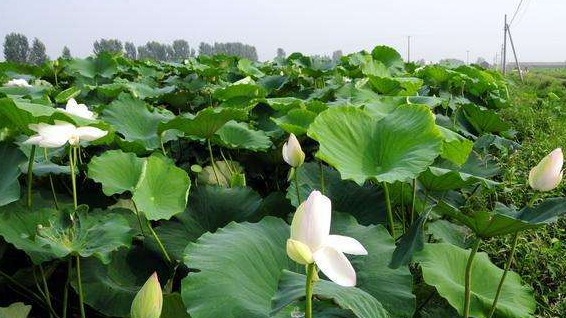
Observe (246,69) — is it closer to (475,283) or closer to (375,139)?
(375,139)

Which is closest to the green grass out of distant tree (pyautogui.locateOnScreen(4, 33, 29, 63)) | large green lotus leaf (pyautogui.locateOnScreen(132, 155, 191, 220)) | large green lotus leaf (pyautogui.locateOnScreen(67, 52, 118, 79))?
large green lotus leaf (pyautogui.locateOnScreen(132, 155, 191, 220))

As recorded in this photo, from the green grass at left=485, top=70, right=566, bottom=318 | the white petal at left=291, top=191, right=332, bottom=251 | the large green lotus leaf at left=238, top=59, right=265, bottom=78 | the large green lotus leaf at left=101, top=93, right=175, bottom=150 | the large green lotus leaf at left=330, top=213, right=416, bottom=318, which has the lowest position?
the green grass at left=485, top=70, right=566, bottom=318

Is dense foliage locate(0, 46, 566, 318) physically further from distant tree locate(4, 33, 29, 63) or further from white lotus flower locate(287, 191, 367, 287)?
distant tree locate(4, 33, 29, 63)

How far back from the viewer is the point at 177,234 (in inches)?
46.7

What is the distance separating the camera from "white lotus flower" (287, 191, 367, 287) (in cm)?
61

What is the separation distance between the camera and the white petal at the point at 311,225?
62 centimetres

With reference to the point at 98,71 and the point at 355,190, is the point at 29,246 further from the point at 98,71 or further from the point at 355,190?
the point at 98,71

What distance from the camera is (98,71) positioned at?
10.8ft

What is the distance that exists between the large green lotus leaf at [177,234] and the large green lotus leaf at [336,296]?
1.60ft

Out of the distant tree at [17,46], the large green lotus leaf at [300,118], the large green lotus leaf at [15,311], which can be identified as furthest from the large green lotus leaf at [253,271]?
the distant tree at [17,46]

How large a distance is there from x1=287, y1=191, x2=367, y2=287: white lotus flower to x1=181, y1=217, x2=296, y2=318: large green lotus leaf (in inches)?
8.5

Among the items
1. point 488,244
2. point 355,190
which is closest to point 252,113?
point 355,190

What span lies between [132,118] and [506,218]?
128cm

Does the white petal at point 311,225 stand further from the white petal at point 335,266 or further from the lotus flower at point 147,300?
the lotus flower at point 147,300
